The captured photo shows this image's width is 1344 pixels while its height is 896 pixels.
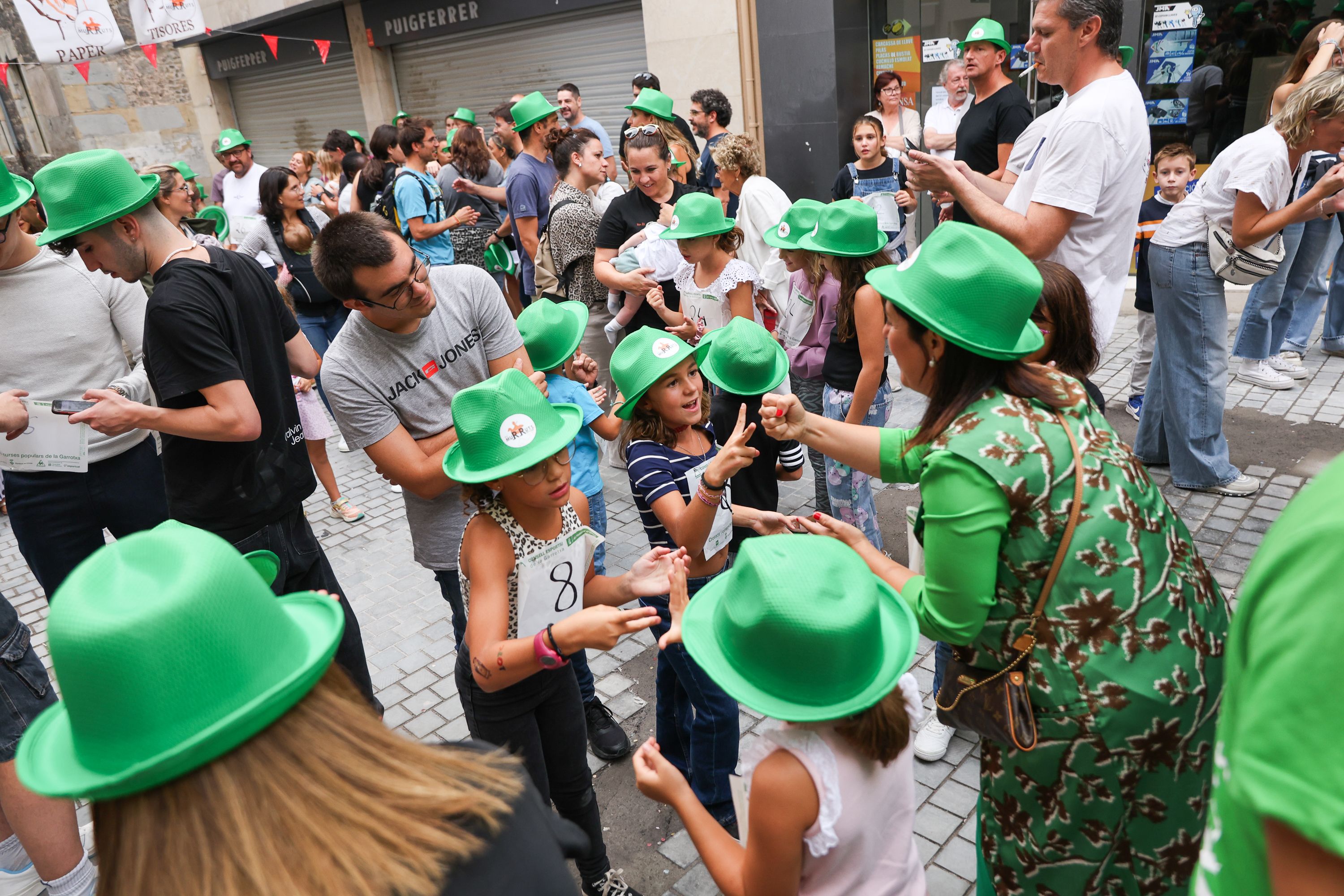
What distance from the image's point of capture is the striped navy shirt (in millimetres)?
2992

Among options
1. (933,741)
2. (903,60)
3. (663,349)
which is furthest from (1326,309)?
(663,349)

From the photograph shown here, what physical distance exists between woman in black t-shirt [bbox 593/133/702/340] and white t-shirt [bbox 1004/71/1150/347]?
238 cm

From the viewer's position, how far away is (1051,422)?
1910mm

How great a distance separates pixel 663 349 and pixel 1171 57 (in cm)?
792

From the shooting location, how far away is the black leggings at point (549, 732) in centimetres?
250

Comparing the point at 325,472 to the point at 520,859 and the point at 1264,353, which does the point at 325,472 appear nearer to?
the point at 520,859

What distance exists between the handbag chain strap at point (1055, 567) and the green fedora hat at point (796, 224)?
2559 millimetres

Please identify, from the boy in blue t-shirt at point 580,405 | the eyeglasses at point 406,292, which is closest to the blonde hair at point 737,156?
the boy in blue t-shirt at point 580,405

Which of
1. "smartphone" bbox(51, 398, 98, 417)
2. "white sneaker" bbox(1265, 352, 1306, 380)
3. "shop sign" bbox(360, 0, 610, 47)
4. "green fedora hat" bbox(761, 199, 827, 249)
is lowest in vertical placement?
"white sneaker" bbox(1265, 352, 1306, 380)

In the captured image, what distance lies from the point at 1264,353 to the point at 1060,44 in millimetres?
4257

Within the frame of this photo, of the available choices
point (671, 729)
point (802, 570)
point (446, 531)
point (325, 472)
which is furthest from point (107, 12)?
point (802, 570)

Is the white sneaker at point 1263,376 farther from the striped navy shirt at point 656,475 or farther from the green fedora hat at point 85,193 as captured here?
the green fedora hat at point 85,193

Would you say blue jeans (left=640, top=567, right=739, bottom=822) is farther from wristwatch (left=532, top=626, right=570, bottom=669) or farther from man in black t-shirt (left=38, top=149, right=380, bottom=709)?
man in black t-shirt (left=38, top=149, right=380, bottom=709)

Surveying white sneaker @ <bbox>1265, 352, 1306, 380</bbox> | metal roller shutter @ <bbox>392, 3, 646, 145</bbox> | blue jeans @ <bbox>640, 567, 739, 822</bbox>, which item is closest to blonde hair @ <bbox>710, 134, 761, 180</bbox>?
blue jeans @ <bbox>640, 567, 739, 822</bbox>
